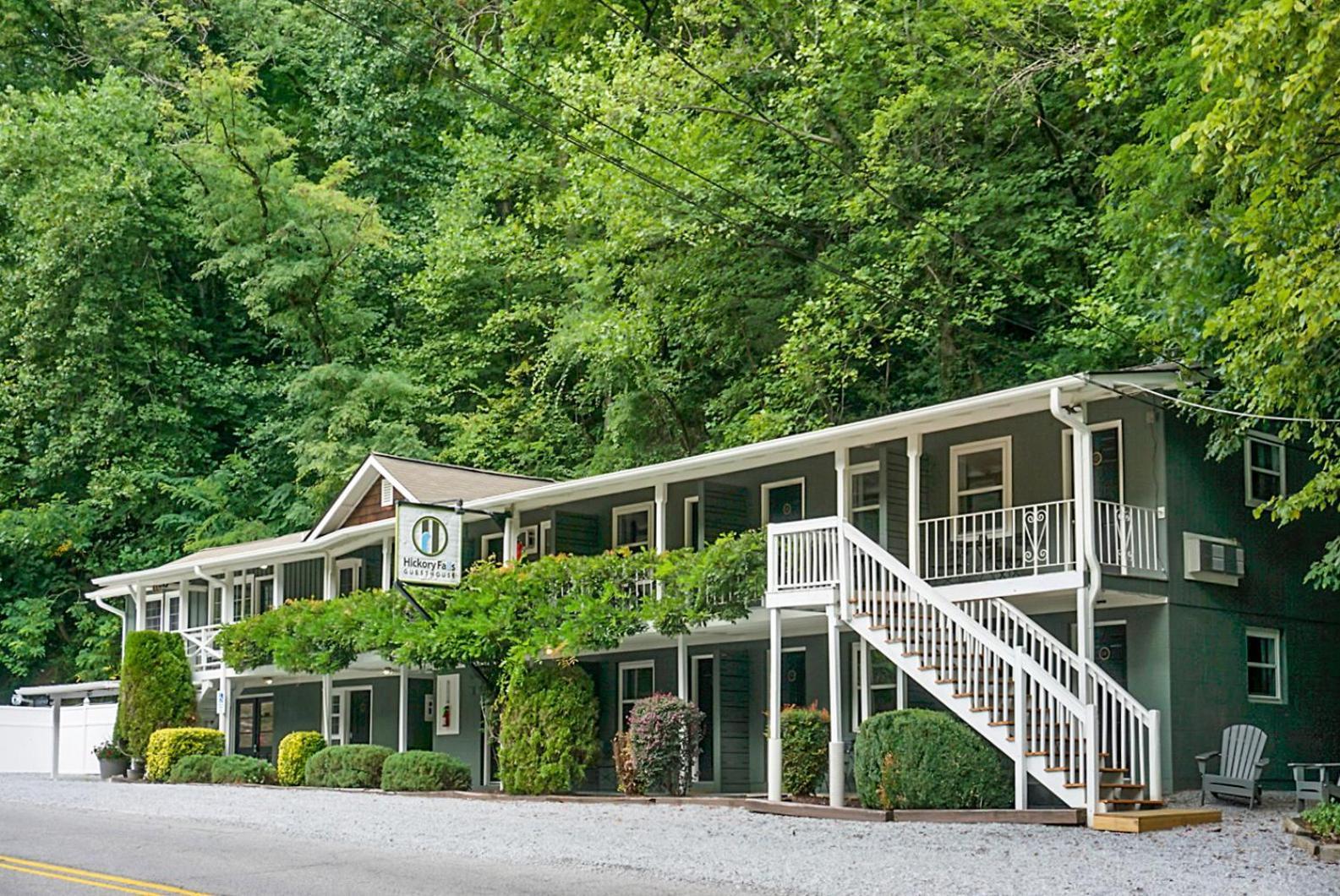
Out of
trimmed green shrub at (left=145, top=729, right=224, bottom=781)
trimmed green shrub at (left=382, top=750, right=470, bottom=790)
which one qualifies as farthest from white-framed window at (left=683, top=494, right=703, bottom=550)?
trimmed green shrub at (left=145, top=729, right=224, bottom=781)

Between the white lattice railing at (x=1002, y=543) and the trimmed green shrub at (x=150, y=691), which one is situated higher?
the white lattice railing at (x=1002, y=543)

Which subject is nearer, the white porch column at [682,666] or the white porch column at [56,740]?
the white porch column at [682,666]

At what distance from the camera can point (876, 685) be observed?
75.5ft

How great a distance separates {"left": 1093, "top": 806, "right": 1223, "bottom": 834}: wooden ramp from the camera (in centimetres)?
1602

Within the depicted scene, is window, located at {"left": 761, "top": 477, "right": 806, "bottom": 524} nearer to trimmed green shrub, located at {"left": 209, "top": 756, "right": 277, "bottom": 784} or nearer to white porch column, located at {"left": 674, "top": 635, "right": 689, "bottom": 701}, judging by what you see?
white porch column, located at {"left": 674, "top": 635, "right": 689, "bottom": 701}

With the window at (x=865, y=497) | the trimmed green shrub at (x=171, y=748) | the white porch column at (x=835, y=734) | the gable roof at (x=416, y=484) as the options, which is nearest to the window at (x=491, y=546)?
the gable roof at (x=416, y=484)

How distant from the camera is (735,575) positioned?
21766 millimetres

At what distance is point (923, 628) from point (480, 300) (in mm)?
25805

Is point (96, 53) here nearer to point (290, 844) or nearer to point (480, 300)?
point (480, 300)

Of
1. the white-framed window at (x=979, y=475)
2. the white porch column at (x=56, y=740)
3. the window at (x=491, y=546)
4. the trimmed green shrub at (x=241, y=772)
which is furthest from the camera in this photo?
the white porch column at (x=56, y=740)

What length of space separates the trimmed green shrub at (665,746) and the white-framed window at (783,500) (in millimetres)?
3884

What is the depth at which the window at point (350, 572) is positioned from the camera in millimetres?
31891

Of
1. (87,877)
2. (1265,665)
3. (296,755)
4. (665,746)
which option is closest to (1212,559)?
(1265,665)

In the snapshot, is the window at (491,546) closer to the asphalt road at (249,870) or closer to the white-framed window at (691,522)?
the white-framed window at (691,522)
